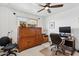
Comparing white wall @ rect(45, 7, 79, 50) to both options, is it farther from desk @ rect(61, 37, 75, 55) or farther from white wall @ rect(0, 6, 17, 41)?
white wall @ rect(0, 6, 17, 41)

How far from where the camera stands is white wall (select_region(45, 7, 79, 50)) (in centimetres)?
151

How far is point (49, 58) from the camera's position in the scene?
140 cm

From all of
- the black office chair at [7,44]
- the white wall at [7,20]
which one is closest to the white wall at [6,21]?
the white wall at [7,20]

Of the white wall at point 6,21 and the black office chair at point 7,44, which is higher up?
the white wall at point 6,21

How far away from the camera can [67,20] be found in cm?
157

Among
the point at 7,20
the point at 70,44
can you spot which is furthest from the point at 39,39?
the point at 7,20

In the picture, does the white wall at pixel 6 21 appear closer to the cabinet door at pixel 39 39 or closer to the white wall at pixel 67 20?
the cabinet door at pixel 39 39

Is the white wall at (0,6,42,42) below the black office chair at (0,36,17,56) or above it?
above

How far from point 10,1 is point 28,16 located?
0.42 metres

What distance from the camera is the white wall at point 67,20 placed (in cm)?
151

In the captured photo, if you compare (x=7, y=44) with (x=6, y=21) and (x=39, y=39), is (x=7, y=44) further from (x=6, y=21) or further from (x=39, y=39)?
(x=39, y=39)

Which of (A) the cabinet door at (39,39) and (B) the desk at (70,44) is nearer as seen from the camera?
(B) the desk at (70,44)

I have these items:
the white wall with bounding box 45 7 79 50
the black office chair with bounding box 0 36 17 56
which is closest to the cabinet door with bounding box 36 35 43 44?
the white wall with bounding box 45 7 79 50

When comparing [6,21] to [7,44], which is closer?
[6,21]
